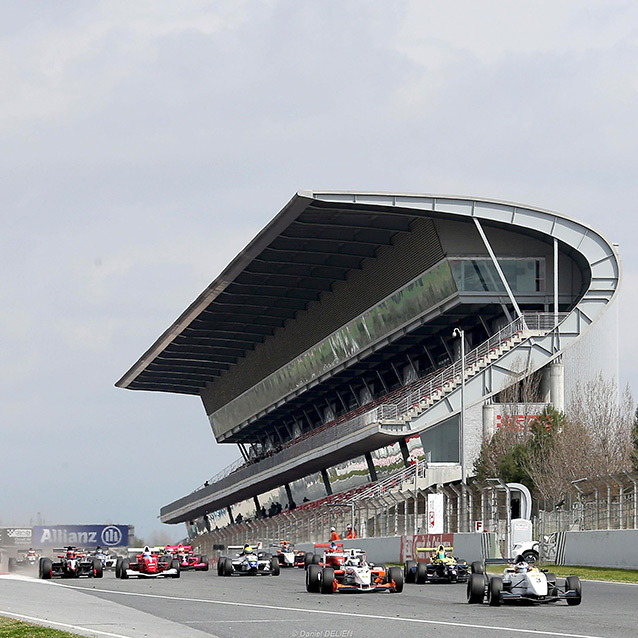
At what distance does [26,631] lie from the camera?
677 inches

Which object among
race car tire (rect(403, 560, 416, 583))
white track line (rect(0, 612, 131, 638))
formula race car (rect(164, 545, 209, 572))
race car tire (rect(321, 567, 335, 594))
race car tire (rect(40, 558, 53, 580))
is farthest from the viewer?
formula race car (rect(164, 545, 209, 572))

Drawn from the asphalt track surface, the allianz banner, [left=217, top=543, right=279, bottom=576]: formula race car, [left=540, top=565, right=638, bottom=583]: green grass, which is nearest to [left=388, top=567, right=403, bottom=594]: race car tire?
the asphalt track surface

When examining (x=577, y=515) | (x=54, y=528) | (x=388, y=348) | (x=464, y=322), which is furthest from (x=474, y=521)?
(x=54, y=528)

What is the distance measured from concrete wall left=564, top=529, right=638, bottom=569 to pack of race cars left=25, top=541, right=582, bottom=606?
7.78ft

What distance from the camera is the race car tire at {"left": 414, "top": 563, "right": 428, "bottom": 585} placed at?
32.5 meters

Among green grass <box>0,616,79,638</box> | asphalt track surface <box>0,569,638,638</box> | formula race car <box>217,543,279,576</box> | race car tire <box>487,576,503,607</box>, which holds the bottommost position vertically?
green grass <box>0,616,79,638</box>

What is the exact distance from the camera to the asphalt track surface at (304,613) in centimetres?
1755

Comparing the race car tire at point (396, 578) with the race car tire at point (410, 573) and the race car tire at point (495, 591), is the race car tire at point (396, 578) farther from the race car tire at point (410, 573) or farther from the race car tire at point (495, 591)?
the race car tire at point (410, 573)

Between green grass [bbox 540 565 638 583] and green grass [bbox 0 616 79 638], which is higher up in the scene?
green grass [bbox 540 565 638 583]

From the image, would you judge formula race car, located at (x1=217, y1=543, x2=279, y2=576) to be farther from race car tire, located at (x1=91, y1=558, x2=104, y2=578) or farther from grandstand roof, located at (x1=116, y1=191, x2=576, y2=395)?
grandstand roof, located at (x1=116, y1=191, x2=576, y2=395)

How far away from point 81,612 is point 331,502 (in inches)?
1852

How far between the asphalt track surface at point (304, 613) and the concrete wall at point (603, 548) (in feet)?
17.2

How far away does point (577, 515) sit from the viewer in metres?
41.7

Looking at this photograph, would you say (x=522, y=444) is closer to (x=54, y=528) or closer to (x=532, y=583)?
(x=532, y=583)
